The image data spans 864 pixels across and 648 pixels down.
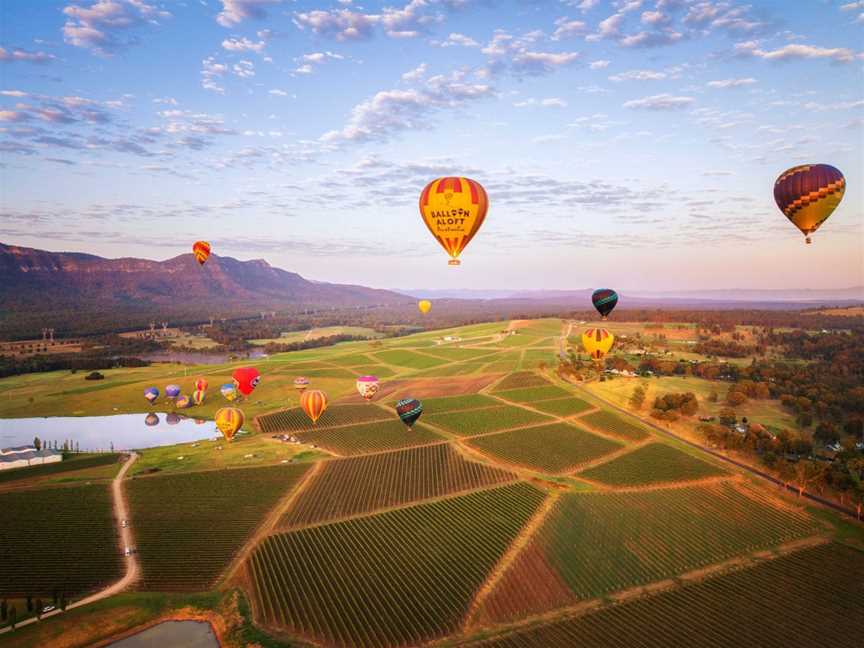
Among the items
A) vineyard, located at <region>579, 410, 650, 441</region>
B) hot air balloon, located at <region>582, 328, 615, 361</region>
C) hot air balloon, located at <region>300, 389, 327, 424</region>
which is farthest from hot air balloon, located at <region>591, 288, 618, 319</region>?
hot air balloon, located at <region>300, 389, 327, 424</region>

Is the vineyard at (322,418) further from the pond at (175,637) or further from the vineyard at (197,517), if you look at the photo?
the pond at (175,637)

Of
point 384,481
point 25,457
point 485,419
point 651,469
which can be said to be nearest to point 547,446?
point 651,469

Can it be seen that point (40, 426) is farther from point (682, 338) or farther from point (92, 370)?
point (682, 338)

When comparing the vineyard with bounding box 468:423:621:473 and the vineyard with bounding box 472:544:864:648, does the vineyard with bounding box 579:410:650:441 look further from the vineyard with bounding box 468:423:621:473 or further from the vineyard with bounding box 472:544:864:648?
the vineyard with bounding box 472:544:864:648

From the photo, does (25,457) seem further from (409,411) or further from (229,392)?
(409,411)

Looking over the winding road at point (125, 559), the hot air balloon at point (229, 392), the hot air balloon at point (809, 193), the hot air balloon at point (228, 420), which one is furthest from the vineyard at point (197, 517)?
the hot air balloon at point (809, 193)

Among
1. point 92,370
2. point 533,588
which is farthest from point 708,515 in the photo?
point 92,370

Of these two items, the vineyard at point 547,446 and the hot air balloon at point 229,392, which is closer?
the vineyard at point 547,446
